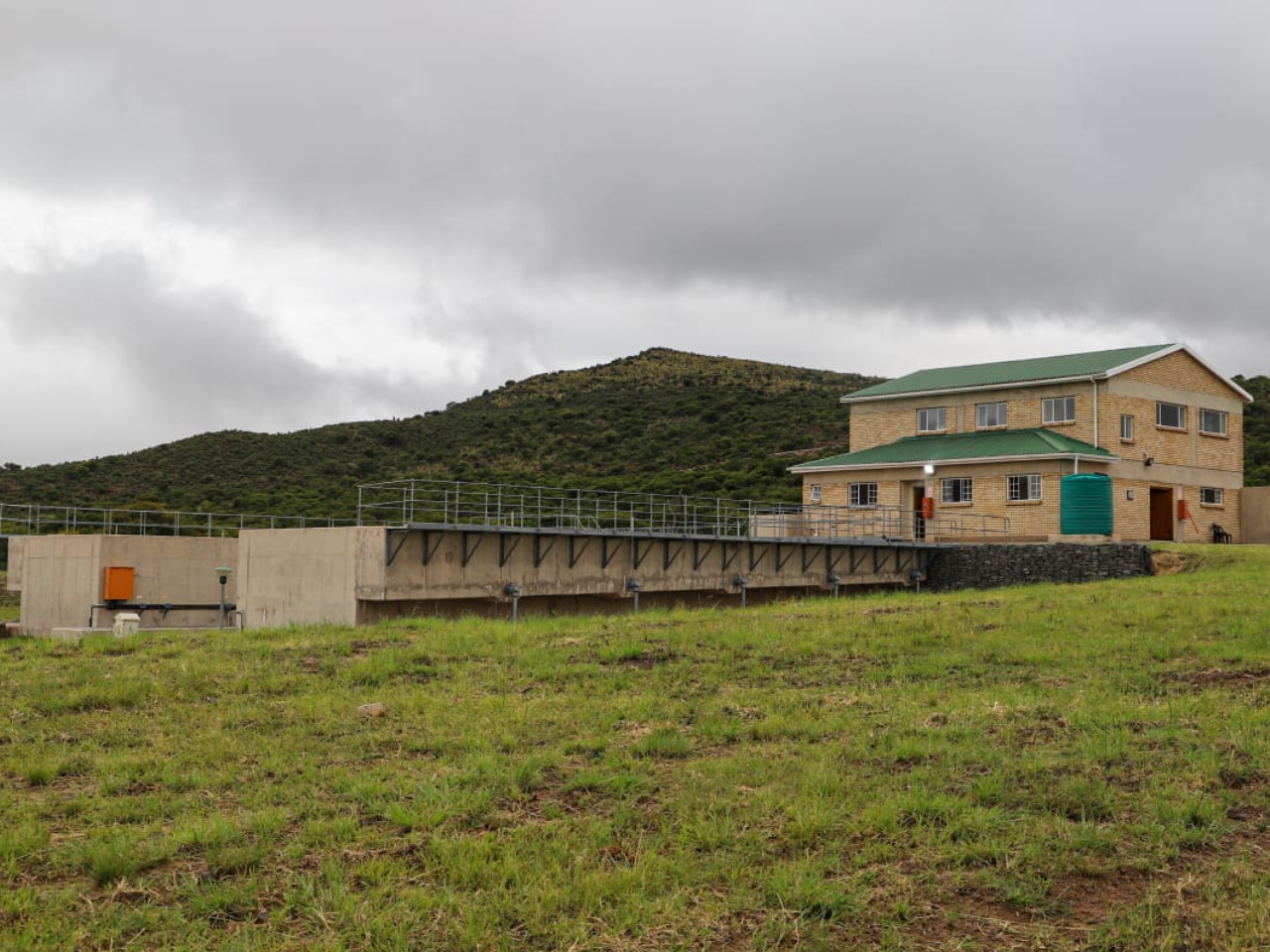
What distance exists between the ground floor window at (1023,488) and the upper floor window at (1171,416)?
6.03m

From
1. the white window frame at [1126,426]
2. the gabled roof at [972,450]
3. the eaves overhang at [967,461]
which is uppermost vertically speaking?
the white window frame at [1126,426]

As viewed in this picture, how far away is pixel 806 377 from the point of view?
11344 centimetres

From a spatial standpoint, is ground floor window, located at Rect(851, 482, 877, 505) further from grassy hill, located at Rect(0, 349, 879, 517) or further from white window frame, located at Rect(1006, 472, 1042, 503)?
grassy hill, located at Rect(0, 349, 879, 517)

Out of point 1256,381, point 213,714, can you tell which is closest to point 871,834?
point 213,714

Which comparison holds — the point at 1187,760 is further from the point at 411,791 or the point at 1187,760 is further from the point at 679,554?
the point at 679,554

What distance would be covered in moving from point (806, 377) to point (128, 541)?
3434 inches

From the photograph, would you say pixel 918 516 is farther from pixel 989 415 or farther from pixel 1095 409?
pixel 1095 409

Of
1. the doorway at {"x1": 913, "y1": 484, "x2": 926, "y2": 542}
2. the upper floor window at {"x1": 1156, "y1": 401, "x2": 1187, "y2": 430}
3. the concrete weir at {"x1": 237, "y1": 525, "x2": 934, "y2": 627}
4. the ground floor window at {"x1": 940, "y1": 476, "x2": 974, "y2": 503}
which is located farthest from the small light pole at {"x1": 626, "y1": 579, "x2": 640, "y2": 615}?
the upper floor window at {"x1": 1156, "y1": 401, "x2": 1187, "y2": 430}

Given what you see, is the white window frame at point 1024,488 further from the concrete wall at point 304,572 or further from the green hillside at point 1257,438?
the concrete wall at point 304,572

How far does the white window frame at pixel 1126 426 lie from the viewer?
41.2 meters

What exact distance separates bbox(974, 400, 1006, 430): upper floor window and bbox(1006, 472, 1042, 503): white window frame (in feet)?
13.1

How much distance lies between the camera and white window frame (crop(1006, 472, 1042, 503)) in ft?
132

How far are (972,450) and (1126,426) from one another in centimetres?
550

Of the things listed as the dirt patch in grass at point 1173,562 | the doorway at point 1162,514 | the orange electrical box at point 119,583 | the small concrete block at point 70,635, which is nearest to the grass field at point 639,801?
the small concrete block at point 70,635
